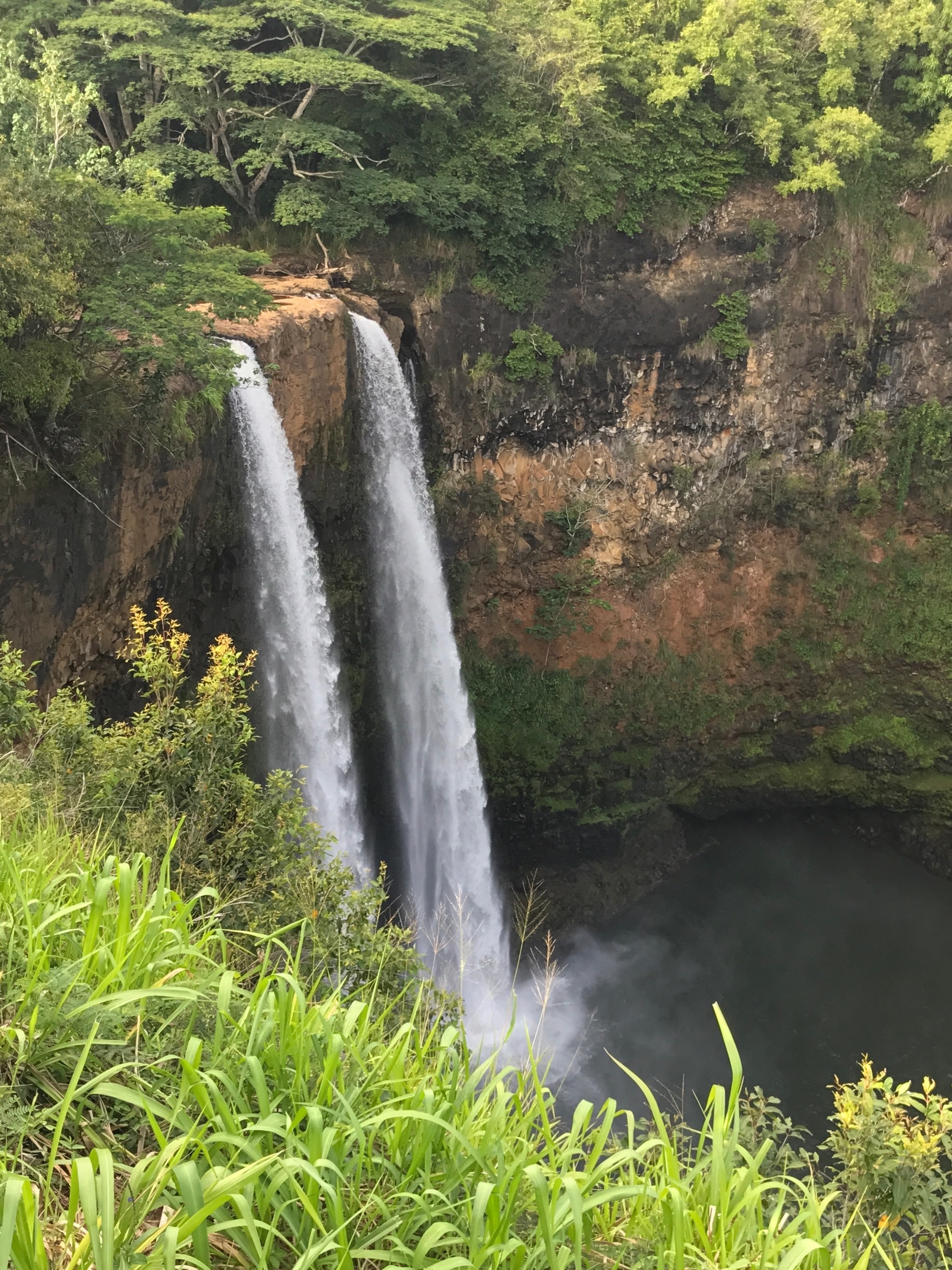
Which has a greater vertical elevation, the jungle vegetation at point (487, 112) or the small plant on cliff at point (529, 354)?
the jungle vegetation at point (487, 112)

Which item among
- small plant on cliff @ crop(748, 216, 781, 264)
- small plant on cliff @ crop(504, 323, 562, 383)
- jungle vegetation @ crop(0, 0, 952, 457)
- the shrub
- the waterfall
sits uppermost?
jungle vegetation @ crop(0, 0, 952, 457)

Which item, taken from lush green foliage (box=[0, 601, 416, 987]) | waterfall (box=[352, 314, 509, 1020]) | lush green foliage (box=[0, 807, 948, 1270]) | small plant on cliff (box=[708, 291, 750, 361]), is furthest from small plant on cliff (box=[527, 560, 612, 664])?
lush green foliage (box=[0, 807, 948, 1270])

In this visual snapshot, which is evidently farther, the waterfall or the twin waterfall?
the waterfall

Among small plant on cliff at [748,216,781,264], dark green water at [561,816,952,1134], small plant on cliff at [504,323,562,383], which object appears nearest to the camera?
dark green water at [561,816,952,1134]

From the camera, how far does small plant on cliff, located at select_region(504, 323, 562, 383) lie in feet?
46.4

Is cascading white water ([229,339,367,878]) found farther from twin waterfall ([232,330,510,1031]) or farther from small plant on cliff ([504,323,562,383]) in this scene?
small plant on cliff ([504,323,562,383])

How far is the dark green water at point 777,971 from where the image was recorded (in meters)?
11.8

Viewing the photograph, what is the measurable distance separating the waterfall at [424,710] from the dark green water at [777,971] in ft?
5.63

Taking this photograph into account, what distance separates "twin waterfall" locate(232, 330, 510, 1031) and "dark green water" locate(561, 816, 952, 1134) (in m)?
1.71

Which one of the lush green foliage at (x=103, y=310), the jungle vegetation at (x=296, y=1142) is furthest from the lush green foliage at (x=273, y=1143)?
the lush green foliage at (x=103, y=310)

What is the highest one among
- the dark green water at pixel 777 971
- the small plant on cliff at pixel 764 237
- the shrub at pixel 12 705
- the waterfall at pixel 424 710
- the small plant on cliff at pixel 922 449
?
the small plant on cliff at pixel 764 237

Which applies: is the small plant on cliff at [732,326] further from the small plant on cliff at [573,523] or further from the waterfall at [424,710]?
the waterfall at [424,710]

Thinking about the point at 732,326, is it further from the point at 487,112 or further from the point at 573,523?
the point at 487,112

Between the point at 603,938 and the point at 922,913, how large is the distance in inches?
198
